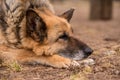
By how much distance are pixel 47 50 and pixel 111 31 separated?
7295 millimetres

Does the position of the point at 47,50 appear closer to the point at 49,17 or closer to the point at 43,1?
the point at 49,17

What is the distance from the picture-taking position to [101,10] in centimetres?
1781

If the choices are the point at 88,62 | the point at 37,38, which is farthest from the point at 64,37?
the point at 88,62

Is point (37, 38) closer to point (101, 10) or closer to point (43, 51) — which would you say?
point (43, 51)

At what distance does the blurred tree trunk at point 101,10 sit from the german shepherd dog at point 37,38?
998 centimetres

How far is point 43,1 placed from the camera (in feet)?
25.9

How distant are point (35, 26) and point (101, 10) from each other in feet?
35.3

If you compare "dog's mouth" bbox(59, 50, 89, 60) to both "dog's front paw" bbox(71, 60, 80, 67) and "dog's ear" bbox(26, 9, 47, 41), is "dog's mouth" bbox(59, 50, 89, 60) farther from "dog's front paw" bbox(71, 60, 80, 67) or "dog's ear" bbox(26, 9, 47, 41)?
"dog's ear" bbox(26, 9, 47, 41)

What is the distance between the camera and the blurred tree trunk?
17547 millimetres

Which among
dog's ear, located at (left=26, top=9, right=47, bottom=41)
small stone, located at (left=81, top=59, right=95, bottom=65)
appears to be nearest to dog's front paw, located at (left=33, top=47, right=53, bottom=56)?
dog's ear, located at (left=26, top=9, right=47, bottom=41)

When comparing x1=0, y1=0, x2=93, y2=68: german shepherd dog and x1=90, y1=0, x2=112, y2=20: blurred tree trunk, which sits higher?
x1=0, y1=0, x2=93, y2=68: german shepherd dog

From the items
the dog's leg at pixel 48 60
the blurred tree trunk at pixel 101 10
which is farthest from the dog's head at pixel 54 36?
the blurred tree trunk at pixel 101 10

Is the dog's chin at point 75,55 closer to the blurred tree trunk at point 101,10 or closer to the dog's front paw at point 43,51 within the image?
the dog's front paw at point 43,51

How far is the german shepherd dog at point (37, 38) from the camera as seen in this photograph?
23.9 ft
